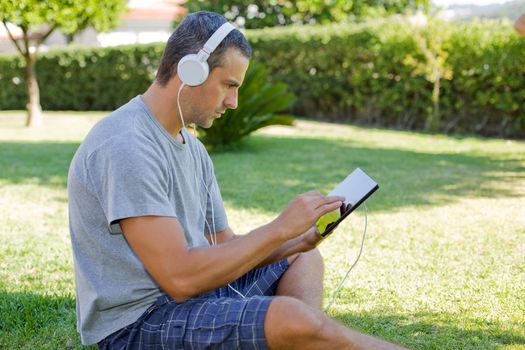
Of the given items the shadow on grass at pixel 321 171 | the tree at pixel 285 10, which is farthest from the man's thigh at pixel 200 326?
the tree at pixel 285 10

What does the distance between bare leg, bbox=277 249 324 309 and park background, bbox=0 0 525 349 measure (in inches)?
23.2

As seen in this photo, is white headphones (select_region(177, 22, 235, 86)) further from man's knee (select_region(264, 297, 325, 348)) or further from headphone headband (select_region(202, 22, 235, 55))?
man's knee (select_region(264, 297, 325, 348))

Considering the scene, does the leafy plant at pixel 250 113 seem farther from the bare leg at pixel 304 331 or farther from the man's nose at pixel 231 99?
the bare leg at pixel 304 331

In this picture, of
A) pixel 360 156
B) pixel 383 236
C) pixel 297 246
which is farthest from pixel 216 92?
pixel 360 156

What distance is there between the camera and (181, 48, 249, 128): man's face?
2652 mm

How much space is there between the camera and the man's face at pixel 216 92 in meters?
2.65

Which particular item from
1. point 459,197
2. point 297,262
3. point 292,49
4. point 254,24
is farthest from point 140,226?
point 254,24

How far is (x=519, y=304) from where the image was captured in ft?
13.0

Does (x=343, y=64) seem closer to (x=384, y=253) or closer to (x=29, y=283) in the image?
(x=384, y=253)

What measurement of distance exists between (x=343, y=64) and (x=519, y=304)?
518 inches

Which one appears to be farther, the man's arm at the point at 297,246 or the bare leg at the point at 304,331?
the man's arm at the point at 297,246

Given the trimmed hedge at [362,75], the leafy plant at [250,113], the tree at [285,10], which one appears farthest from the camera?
the tree at [285,10]

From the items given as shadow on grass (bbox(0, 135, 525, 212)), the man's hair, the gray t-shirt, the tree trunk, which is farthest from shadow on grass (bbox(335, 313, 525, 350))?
the tree trunk

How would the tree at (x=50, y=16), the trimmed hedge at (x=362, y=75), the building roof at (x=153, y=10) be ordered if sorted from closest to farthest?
the tree at (x=50, y=16) → the trimmed hedge at (x=362, y=75) → the building roof at (x=153, y=10)
